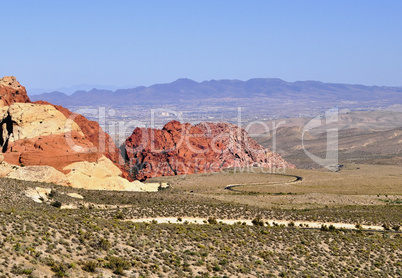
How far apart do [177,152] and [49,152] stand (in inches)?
1297

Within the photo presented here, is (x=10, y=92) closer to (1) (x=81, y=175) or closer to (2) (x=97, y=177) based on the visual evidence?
(2) (x=97, y=177)

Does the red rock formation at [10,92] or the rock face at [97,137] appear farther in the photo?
the rock face at [97,137]

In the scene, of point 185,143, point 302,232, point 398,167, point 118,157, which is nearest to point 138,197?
point 302,232

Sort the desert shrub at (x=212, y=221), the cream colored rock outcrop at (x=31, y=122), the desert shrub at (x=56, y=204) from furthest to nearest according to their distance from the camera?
the cream colored rock outcrop at (x=31, y=122), the desert shrub at (x=212, y=221), the desert shrub at (x=56, y=204)

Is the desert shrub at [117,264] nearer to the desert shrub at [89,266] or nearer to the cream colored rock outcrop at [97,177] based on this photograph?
the desert shrub at [89,266]

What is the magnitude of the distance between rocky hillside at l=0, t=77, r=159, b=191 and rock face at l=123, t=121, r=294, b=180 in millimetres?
20749

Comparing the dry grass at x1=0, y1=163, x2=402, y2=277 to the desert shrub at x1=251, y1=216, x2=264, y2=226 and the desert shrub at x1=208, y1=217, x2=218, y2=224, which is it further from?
the desert shrub at x1=251, y1=216, x2=264, y2=226

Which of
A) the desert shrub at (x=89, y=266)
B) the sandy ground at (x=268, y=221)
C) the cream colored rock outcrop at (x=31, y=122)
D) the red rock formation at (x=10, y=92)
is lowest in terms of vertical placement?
the sandy ground at (x=268, y=221)

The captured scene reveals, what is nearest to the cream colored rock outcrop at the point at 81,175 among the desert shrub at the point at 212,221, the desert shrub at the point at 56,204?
the desert shrub at the point at 56,204

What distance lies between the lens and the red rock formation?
2495 inches

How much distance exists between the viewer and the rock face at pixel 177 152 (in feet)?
270

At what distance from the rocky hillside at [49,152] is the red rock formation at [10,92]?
1093 mm

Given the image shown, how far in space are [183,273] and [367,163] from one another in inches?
4258

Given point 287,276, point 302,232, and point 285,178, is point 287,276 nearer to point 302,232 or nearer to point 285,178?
point 302,232
